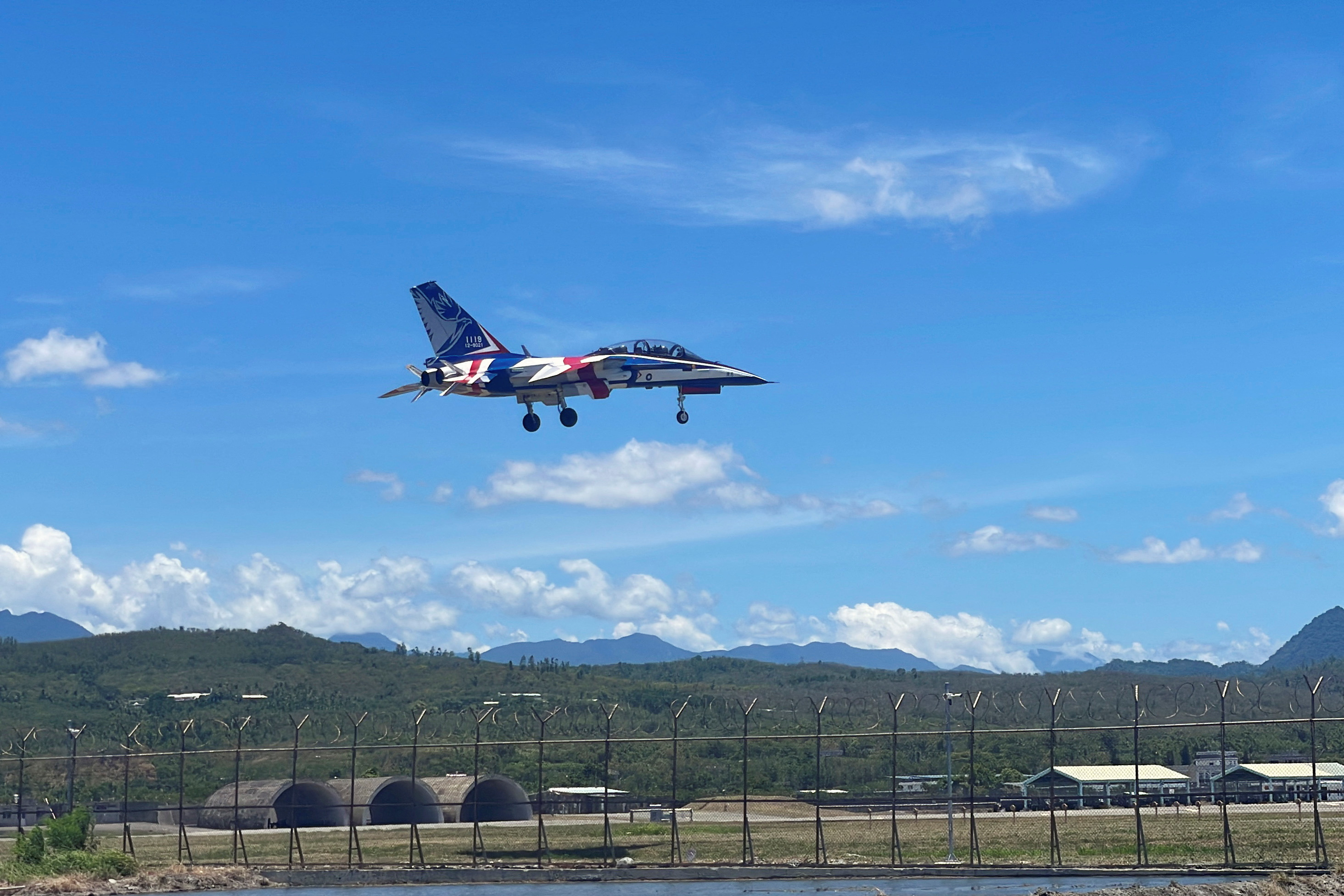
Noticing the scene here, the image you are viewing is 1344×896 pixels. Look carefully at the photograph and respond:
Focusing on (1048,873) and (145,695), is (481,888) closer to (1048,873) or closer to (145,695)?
(1048,873)

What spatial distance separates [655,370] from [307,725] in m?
104

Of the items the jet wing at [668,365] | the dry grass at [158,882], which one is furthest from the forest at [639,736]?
the jet wing at [668,365]

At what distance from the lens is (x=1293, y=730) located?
111562 millimetres

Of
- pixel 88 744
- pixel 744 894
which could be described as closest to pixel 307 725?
pixel 88 744

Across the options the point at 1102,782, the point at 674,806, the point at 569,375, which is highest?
the point at 569,375

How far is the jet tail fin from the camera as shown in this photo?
178ft

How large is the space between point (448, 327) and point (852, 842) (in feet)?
75.0

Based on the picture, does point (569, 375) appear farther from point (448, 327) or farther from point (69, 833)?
point (69, 833)

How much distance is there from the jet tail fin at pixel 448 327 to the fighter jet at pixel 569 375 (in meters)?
0.27

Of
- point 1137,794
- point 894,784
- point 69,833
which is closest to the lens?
point 1137,794

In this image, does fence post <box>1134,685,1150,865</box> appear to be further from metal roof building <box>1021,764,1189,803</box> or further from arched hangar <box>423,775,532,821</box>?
arched hangar <box>423,775,532,821</box>

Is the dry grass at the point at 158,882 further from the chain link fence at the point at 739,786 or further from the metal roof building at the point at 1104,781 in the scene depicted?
the metal roof building at the point at 1104,781

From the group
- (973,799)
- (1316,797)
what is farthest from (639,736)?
(1316,797)

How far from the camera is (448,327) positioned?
55.2m
